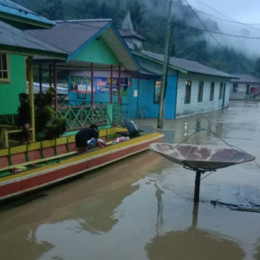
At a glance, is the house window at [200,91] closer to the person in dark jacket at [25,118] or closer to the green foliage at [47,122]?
the green foliage at [47,122]

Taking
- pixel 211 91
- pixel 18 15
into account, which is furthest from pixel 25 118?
pixel 211 91

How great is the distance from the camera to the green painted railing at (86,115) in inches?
416

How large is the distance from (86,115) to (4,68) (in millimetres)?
3527

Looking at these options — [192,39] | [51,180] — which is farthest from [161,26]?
[51,180]

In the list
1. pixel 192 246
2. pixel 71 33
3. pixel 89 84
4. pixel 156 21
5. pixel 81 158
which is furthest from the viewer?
pixel 156 21

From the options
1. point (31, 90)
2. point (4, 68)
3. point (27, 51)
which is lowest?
point (31, 90)

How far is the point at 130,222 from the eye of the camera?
5.84 metres

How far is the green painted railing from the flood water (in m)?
2.51

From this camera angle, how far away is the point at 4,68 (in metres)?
8.42

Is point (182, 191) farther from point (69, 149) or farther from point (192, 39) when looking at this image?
point (192, 39)

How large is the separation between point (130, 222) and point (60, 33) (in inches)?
309

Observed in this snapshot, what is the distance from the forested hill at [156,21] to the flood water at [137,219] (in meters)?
43.9

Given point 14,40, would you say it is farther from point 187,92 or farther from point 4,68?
point 187,92

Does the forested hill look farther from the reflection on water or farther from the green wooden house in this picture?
the reflection on water
